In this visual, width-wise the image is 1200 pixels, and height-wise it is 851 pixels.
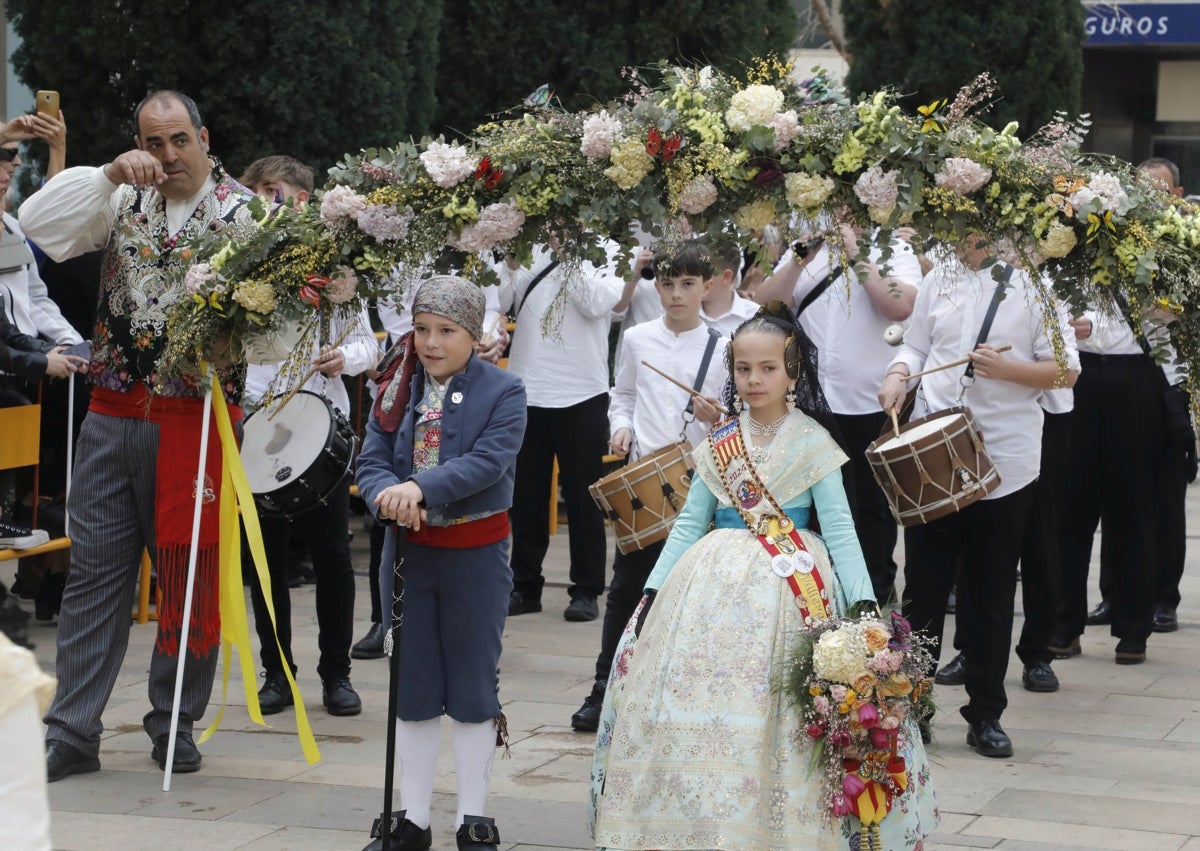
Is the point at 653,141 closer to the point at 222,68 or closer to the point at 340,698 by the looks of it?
the point at 340,698

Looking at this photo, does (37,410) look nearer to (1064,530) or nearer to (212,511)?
(212,511)

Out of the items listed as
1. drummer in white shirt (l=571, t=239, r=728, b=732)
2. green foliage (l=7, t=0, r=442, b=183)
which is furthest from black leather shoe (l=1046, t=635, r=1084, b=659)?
green foliage (l=7, t=0, r=442, b=183)

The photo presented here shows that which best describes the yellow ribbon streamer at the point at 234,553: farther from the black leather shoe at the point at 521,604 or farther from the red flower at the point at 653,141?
→ the black leather shoe at the point at 521,604

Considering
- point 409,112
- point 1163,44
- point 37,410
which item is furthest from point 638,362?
point 1163,44

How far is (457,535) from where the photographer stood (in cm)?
524

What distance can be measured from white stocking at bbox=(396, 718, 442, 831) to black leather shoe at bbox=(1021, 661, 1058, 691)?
3252mm

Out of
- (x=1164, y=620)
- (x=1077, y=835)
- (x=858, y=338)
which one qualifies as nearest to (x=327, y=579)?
(x=858, y=338)

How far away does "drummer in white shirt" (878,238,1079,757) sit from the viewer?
638 cm

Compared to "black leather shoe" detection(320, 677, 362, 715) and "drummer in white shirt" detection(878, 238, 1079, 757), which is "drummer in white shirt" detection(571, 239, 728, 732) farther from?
"black leather shoe" detection(320, 677, 362, 715)

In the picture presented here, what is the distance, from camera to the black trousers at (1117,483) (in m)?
8.08

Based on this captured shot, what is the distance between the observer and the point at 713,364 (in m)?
6.70

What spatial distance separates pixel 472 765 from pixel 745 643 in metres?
1.00

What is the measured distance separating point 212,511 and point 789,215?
7.32 feet

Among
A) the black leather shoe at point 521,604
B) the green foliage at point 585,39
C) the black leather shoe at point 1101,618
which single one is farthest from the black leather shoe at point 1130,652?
the green foliage at point 585,39
